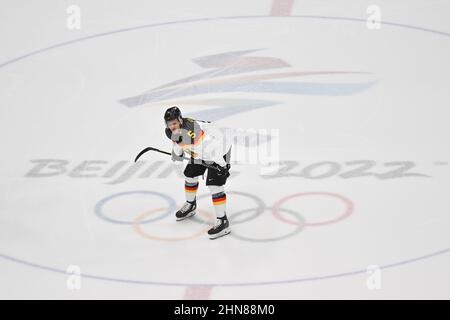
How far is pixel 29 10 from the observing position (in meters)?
8.95

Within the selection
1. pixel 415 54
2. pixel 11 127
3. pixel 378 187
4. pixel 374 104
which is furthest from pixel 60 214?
pixel 415 54

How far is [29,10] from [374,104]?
3792 mm

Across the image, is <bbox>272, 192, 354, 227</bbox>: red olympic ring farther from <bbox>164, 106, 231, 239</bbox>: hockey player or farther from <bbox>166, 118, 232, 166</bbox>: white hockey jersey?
<bbox>166, 118, 232, 166</bbox>: white hockey jersey

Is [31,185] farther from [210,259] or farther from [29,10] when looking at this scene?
[29,10]

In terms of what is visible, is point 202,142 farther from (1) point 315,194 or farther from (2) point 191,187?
(1) point 315,194

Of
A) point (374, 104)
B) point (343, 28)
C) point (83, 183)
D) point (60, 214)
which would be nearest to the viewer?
point (60, 214)

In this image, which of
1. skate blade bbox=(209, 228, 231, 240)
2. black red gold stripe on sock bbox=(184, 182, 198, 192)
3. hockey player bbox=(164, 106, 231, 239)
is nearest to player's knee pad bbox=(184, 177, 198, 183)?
black red gold stripe on sock bbox=(184, 182, 198, 192)

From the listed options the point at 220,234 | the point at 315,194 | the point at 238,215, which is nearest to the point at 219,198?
the point at 220,234

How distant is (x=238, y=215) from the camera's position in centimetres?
573

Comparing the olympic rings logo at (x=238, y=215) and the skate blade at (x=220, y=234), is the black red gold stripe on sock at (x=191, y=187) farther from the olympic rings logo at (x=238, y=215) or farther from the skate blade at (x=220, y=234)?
the skate blade at (x=220, y=234)

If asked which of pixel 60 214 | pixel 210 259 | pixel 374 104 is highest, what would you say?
pixel 374 104

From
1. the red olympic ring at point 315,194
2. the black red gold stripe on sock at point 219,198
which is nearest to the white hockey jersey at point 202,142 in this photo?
the black red gold stripe on sock at point 219,198

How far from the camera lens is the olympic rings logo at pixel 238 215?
18.0ft

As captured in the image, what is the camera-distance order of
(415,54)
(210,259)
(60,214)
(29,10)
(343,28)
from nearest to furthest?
(210,259), (60,214), (415,54), (343,28), (29,10)
